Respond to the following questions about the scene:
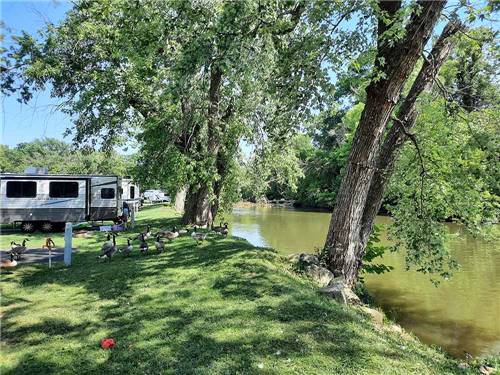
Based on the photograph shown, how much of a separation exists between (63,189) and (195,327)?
1877cm

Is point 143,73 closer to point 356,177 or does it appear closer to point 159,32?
point 159,32

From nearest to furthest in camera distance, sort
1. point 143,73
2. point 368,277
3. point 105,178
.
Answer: point 143,73 < point 368,277 < point 105,178

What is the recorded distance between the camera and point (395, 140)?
11.5 metres

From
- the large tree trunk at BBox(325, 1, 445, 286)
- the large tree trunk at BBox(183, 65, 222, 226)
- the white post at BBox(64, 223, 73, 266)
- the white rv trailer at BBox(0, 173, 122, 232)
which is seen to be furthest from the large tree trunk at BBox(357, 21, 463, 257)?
the white rv trailer at BBox(0, 173, 122, 232)

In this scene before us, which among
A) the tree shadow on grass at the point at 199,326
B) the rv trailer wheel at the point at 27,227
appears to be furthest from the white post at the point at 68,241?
the rv trailer wheel at the point at 27,227

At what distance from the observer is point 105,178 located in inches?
939

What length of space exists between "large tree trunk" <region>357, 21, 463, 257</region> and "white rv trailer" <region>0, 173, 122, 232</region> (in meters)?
17.3

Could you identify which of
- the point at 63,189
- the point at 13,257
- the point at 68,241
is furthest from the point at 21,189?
the point at 68,241

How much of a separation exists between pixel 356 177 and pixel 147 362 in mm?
6313

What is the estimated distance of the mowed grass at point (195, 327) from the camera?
5383 mm

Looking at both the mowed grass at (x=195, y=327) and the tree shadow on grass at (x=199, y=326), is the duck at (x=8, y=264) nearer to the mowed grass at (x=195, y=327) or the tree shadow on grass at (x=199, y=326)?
the mowed grass at (x=195, y=327)

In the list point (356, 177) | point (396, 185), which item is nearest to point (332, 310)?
point (356, 177)

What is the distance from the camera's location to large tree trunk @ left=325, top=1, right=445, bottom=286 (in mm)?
8734

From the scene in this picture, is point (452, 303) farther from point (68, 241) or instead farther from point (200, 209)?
point (68, 241)
